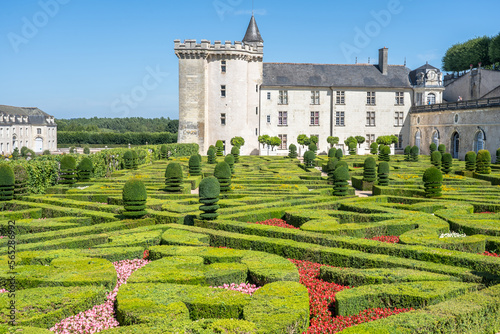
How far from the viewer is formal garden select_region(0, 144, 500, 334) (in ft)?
21.8

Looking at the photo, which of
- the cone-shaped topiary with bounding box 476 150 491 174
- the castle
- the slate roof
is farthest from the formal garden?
the slate roof

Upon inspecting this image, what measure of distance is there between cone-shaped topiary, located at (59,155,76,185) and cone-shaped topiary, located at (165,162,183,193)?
4792 millimetres

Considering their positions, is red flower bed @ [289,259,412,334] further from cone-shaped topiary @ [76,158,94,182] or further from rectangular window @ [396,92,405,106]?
rectangular window @ [396,92,405,106]

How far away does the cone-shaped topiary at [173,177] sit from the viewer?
17844mm

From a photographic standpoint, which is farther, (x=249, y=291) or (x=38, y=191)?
(x=38, y=191)

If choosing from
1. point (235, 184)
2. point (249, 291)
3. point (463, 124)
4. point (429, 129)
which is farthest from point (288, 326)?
point (429, 129)

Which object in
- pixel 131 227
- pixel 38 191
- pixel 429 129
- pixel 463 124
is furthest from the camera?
pixel 429 129

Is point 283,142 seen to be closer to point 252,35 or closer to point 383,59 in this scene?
point 252,35

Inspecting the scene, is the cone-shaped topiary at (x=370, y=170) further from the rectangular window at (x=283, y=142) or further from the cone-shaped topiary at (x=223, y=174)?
the rectangular window at (x=283, y=142)

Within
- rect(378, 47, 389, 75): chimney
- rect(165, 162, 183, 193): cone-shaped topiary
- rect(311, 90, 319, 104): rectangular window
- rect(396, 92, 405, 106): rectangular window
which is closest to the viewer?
rect(165, 162, 183, 193): cone-shaped topiary

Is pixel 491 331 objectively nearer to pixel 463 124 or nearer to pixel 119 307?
pixel 119 307

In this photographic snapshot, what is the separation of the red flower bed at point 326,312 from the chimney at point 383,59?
146ft

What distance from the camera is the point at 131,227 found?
12.5 m

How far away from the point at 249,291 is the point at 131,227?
5.36m
